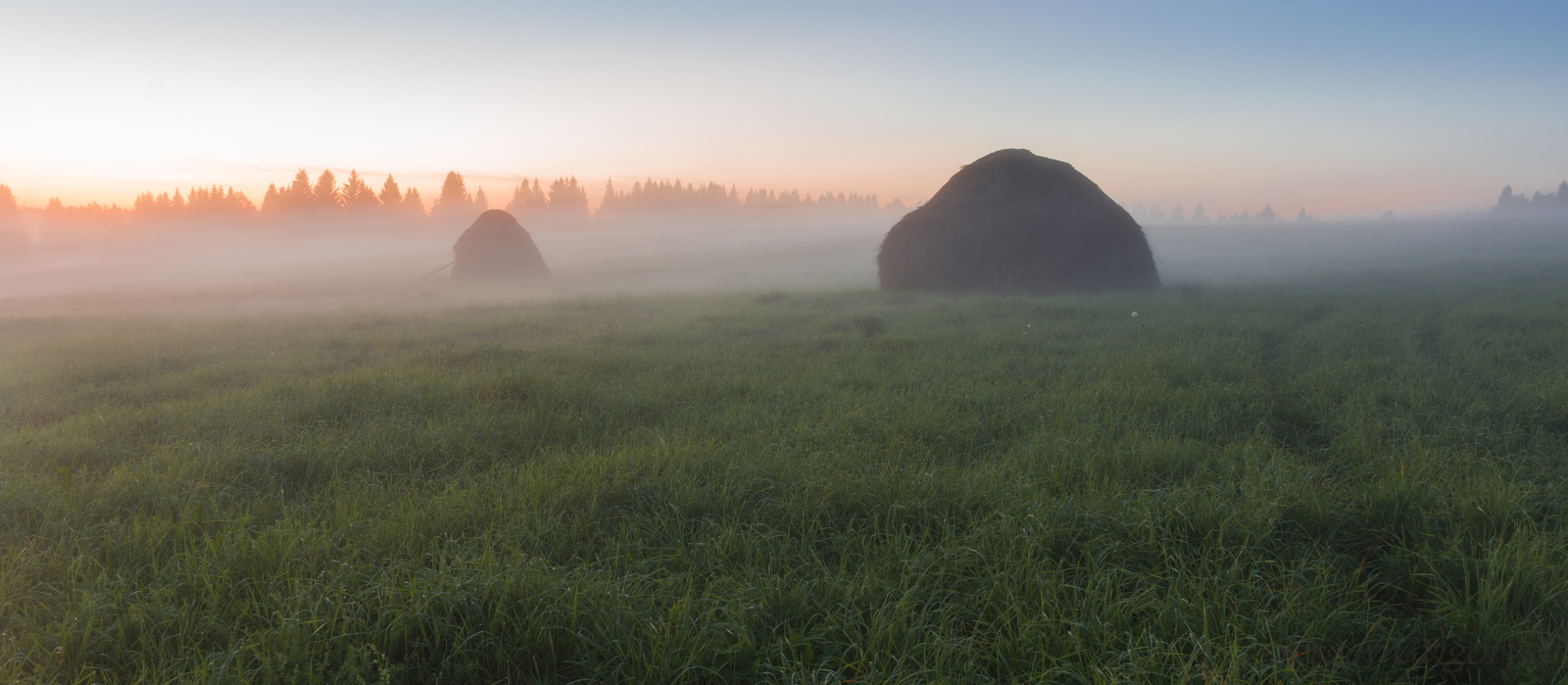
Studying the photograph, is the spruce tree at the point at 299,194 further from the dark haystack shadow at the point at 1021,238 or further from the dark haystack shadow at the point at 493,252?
the dark haystack shadow at the point at 1021,238

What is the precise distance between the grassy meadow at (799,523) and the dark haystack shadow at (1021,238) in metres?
10.3

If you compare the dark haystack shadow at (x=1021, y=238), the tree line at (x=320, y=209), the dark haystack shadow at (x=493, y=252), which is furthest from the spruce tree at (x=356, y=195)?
the dark haystack shadow at (x=1021, y=238)

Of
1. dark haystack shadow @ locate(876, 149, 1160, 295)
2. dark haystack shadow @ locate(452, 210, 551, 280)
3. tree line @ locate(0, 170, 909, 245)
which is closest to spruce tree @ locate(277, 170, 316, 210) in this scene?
tree line @ locate(0, 170, 909, 245)

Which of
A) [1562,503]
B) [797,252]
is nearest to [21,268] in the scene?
[797,252]

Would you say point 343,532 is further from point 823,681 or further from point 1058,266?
point 1058,266

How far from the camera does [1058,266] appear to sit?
17.7 m

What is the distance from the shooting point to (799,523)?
350 centimetres

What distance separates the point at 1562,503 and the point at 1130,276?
640 inches

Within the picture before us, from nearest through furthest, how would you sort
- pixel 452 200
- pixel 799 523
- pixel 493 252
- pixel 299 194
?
pixel 799 523
pixel 493 252
pixel 299 194
pixel 452 200

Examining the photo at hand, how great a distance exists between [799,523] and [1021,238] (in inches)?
641

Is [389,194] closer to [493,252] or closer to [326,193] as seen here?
[326,193]

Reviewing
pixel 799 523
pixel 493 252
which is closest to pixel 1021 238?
pixel 799 523

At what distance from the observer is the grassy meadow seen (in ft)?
7.75

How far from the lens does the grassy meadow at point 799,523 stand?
236 centimetres
